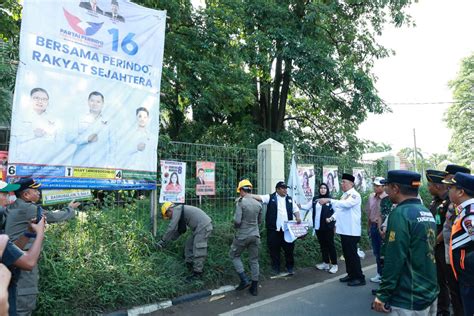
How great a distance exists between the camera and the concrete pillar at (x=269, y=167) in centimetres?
849

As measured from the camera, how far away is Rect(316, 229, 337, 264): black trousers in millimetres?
7534

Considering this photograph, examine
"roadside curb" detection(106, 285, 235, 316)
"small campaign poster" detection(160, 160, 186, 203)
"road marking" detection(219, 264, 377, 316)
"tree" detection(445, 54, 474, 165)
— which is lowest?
"road marking" detection(219, 264, 377, 316)

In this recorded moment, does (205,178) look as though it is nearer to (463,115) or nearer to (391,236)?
(391,236)

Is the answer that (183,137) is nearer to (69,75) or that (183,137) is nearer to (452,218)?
(69,75)

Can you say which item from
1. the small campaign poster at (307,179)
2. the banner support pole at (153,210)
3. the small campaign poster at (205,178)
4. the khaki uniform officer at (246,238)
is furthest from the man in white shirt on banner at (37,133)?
the small campaign poster at (307,179)

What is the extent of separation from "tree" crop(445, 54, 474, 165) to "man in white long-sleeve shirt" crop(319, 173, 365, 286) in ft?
105

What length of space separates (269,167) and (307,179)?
1.50 metres

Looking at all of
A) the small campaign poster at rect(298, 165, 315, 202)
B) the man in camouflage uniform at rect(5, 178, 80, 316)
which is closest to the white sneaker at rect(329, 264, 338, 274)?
the small campaign poster at rect(298, 165, 315, 202)

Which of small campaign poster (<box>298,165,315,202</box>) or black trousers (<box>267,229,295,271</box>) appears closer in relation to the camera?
black trousers (<box>267,229,295,271</box>)

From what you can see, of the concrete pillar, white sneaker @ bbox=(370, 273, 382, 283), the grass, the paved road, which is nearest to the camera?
the grass

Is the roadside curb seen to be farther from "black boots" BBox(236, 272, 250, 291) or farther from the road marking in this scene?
the road marking

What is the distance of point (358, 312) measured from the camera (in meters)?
5.38

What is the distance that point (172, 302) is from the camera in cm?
560

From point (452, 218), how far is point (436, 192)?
2.65 ft
